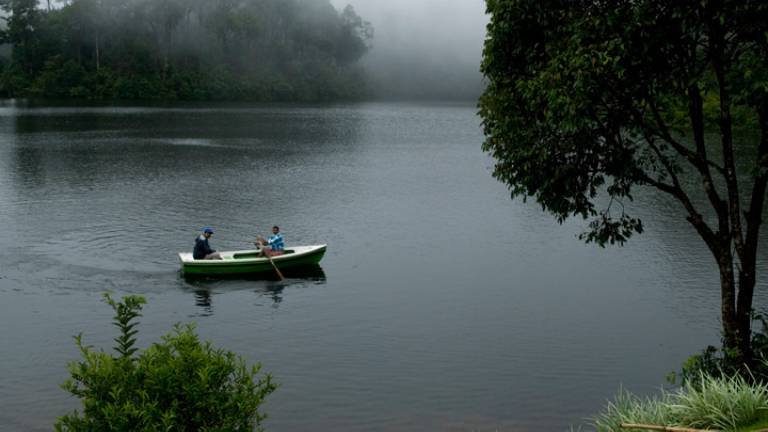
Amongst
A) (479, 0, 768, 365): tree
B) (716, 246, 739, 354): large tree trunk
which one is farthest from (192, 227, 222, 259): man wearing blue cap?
(716, 246, 739, 354): large tree trunk

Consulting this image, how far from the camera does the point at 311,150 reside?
277 ft

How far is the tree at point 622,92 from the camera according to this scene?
16.3m

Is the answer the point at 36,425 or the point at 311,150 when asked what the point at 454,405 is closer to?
the point at 36,425

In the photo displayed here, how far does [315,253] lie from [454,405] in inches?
552

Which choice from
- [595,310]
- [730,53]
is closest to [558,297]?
[595,310]

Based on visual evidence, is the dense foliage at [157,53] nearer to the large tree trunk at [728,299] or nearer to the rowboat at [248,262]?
the rowboat at [248,262]

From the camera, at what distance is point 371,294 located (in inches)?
1340

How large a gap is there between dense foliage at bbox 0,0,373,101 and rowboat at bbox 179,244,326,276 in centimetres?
13214

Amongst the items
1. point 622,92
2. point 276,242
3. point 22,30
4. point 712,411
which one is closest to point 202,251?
point 276,242

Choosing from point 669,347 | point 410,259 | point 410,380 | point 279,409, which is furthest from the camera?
point 410,259

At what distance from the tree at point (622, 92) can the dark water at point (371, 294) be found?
706cm

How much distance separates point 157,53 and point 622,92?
164640 millimetres

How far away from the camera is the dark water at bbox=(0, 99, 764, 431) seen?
24.2 meters

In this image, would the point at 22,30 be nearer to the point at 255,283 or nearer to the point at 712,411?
the point at 255,283
